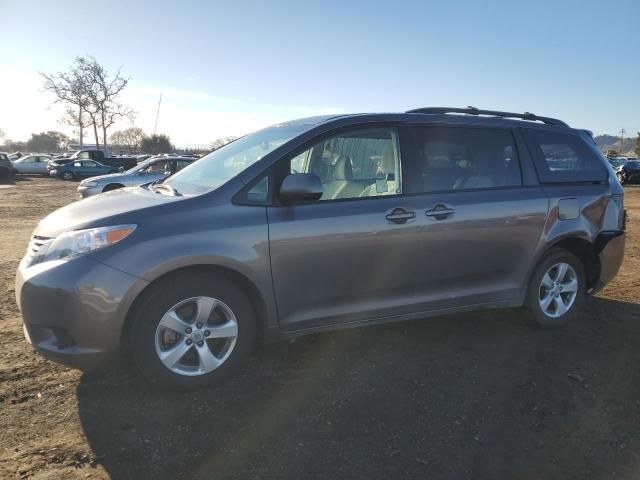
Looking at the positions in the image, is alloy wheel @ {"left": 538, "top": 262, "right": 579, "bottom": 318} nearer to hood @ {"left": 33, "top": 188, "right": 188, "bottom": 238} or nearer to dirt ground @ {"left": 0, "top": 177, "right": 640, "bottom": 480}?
dirt ground @ {"left": 0, "top": 177, "right": 640, "bottom": 480}

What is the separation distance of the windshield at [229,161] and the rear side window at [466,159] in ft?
3.24

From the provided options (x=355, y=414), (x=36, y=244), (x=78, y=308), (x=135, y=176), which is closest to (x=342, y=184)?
(x=355, y=414)

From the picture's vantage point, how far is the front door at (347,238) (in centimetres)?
324

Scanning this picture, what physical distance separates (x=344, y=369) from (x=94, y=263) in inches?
71.4

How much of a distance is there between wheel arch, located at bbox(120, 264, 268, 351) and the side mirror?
60 cm

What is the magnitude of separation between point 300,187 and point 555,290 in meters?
2.69

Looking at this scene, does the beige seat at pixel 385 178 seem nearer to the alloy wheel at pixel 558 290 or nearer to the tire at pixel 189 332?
the tire at pixel 189 332

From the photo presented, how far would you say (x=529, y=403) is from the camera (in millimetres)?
3125

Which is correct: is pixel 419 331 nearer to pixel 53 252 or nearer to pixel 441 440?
pixel 441 440

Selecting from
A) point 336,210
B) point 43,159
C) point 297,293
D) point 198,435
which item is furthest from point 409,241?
point 43,159

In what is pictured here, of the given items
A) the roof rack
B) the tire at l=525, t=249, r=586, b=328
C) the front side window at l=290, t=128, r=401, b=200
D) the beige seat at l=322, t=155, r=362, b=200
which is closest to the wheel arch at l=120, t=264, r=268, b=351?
the beige seat at l=322, t=155, r=362, b=200

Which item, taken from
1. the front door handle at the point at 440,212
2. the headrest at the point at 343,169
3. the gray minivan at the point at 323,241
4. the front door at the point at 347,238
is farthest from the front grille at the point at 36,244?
the front door handle at the point at 440,212

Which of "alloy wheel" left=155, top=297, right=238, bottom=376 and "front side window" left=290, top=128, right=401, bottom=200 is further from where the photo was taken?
"front side window" left=290, top=128, right=401, bottom=200

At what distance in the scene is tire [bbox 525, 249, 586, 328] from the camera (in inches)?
168
